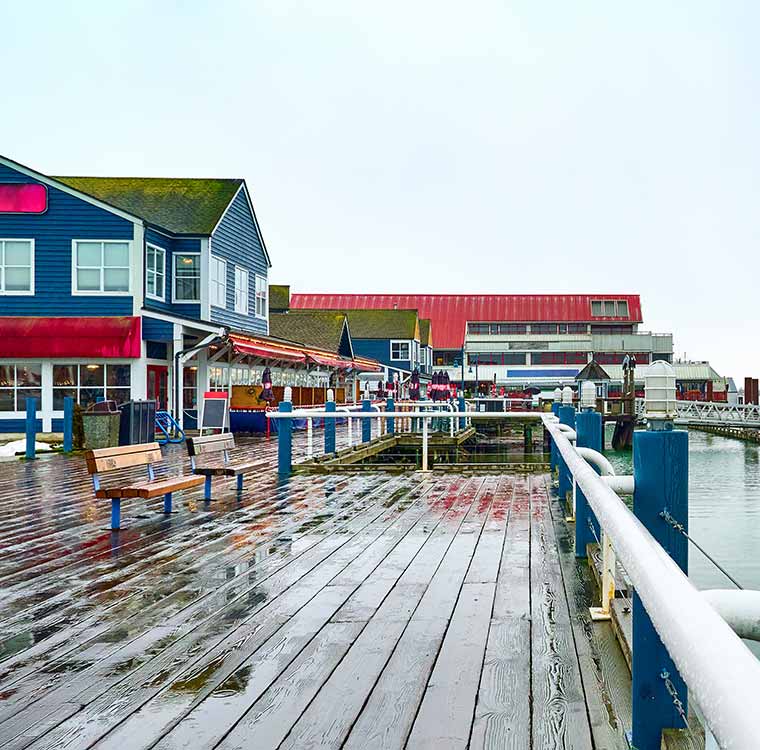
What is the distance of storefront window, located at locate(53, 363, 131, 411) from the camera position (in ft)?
77.1

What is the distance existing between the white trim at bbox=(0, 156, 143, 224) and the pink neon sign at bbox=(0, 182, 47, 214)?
237mm

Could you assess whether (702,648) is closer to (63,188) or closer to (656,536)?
(656,536)

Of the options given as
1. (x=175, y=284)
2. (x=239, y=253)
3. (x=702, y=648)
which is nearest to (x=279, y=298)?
(x=239, y=253)

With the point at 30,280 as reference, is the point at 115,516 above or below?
below

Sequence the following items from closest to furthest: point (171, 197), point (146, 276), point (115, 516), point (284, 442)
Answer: point (115, 516) → point (284, 442) → point (146, 276) → point (171, 197)

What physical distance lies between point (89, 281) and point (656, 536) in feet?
73.1

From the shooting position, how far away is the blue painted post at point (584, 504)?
21.8ft

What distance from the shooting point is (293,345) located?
32219 mm

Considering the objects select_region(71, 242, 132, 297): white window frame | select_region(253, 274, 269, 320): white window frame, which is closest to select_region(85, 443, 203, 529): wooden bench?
select_region(71, 242, 132, 297): white window frame

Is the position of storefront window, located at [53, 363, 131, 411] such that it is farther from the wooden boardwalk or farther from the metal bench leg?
the metal bench leg

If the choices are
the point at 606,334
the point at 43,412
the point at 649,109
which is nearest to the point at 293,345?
the point at 43,412

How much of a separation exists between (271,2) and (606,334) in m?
65.9

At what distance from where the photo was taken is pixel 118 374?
77.4ft

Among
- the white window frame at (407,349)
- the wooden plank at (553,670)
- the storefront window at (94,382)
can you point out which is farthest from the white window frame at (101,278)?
the white window frame at (407,349)
